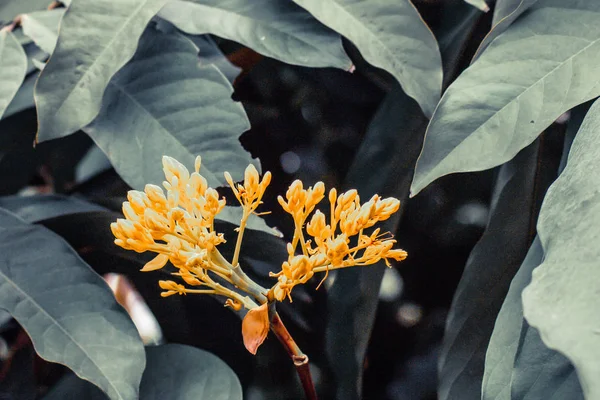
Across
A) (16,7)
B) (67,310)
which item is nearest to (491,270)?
(67,310)

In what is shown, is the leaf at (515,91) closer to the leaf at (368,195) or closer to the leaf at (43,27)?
the leaf at (368,195)

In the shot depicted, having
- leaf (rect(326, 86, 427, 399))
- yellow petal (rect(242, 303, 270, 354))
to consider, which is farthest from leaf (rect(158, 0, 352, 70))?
yellow petal (rect(242, 303, 270, 354))

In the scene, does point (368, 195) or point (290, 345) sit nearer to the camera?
point (290, 345)

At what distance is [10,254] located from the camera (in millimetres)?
649

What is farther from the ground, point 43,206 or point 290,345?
point 290,345

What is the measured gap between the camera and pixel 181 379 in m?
0.64

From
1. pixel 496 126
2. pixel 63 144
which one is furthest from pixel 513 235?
pixel 63 144

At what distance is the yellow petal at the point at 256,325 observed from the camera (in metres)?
0.45

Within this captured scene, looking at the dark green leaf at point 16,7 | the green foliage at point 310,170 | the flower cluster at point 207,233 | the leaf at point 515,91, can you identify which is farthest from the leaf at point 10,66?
the leaf at point 515,91

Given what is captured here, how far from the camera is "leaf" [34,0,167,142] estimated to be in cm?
62

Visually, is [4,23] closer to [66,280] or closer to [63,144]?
[63,144]

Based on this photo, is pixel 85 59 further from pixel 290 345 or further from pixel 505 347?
pixel 505 347

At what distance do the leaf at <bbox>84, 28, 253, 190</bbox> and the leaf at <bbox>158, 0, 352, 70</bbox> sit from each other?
0.10 ft

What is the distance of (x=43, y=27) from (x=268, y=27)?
10.5 inches
